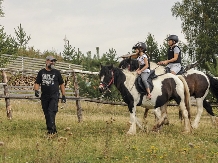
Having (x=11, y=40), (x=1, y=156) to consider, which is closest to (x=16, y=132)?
(x=1, y=156)

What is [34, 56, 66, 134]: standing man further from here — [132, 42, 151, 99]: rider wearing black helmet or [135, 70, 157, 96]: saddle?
[132, 42, 151, 99]: rider wearing black helmet

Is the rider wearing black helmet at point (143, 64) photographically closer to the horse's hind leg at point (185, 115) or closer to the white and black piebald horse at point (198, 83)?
the white and black piebald horse at point (198, 83)

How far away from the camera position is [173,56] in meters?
11.9

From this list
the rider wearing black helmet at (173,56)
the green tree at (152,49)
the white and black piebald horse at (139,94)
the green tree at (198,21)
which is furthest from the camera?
the green tree at (198,21)

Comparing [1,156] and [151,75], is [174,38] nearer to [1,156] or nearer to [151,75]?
[151,75]

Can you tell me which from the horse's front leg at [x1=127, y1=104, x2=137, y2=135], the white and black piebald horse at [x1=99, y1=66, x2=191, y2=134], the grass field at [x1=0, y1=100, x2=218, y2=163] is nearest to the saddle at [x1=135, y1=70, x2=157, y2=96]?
the white and black piebald horse at [x1=99, y1=66, x2=191, y2=134]

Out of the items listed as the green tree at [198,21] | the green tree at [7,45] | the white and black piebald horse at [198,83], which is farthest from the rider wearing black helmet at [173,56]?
the green tree at [198,21]

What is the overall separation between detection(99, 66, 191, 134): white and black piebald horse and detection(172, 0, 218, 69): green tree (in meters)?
31.6

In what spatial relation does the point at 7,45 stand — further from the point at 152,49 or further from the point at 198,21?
the point at 198,21

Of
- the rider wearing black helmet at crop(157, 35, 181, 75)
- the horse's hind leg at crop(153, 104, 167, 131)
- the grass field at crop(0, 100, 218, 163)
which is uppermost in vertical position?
the rider wearing black helmet at crop(157, 35, 181, 75)

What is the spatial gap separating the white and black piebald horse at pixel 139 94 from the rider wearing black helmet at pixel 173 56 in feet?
1.84

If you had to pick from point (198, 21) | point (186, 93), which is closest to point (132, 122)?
point (186, 93)

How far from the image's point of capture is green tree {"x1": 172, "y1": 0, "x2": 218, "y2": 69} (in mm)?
42281

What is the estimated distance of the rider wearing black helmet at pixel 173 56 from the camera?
11664mm
